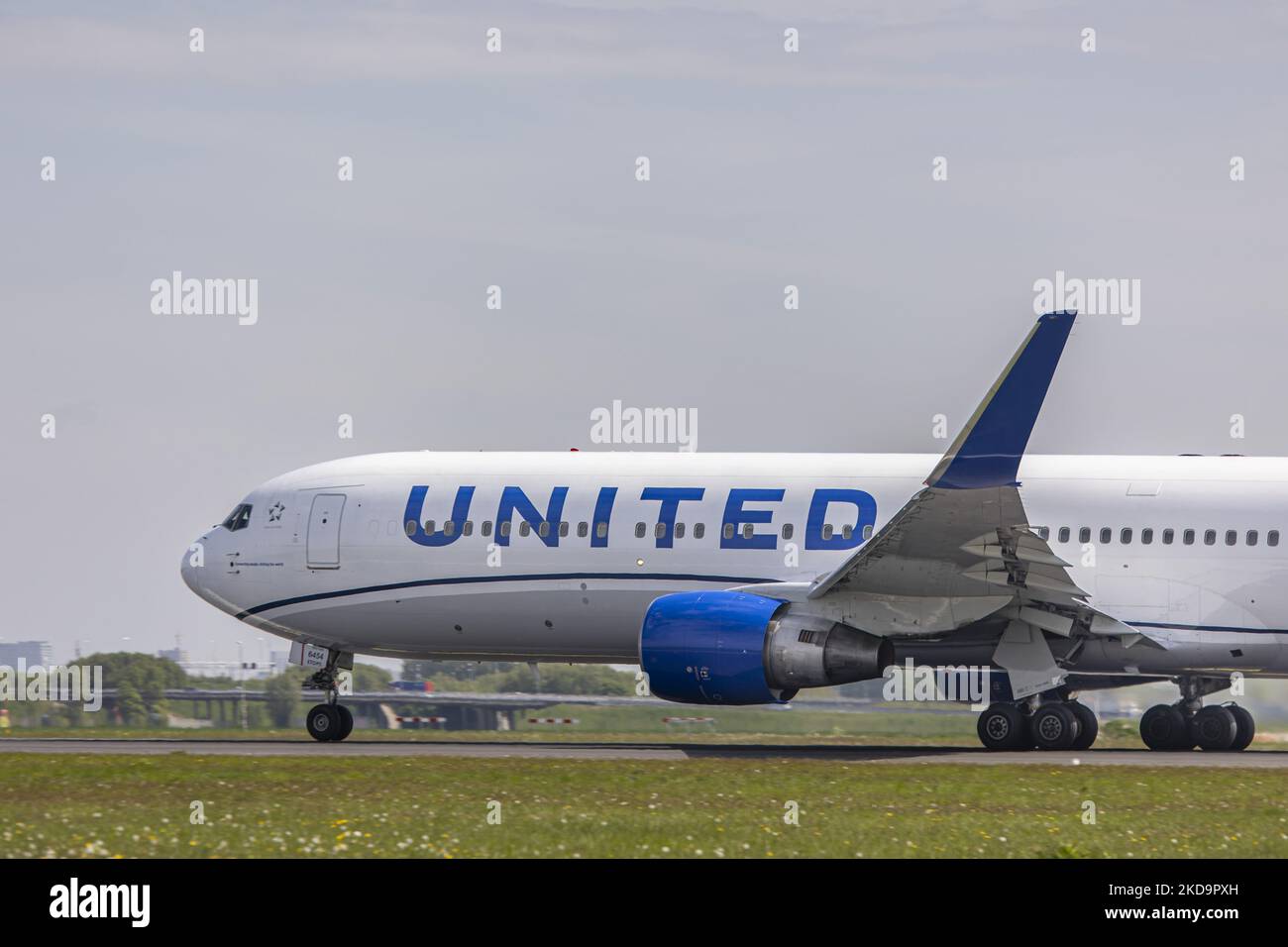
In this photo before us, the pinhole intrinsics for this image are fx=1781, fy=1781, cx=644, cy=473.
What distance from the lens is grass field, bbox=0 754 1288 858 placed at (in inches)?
571

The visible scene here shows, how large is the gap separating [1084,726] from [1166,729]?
244cm

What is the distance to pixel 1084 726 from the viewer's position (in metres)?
26.6

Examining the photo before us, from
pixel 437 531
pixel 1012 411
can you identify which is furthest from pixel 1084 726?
pixel 437 531

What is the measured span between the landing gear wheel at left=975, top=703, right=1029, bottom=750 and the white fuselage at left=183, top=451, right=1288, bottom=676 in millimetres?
1328

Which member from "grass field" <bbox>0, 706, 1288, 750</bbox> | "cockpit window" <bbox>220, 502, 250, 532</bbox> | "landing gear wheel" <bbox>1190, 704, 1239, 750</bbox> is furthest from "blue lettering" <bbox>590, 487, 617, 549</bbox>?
"landing gear wheel" <bbox>1190, 704, 1239, 750</bbox>

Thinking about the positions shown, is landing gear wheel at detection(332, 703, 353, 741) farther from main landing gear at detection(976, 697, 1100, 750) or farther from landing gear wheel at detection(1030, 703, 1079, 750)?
landing gear wheel at detection(1030, 703, 1079, 750)

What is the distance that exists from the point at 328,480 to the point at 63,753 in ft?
24.7

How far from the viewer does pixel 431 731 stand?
37.0 m

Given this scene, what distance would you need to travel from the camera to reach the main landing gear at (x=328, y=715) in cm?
2927

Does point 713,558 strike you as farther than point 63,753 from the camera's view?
Yes
